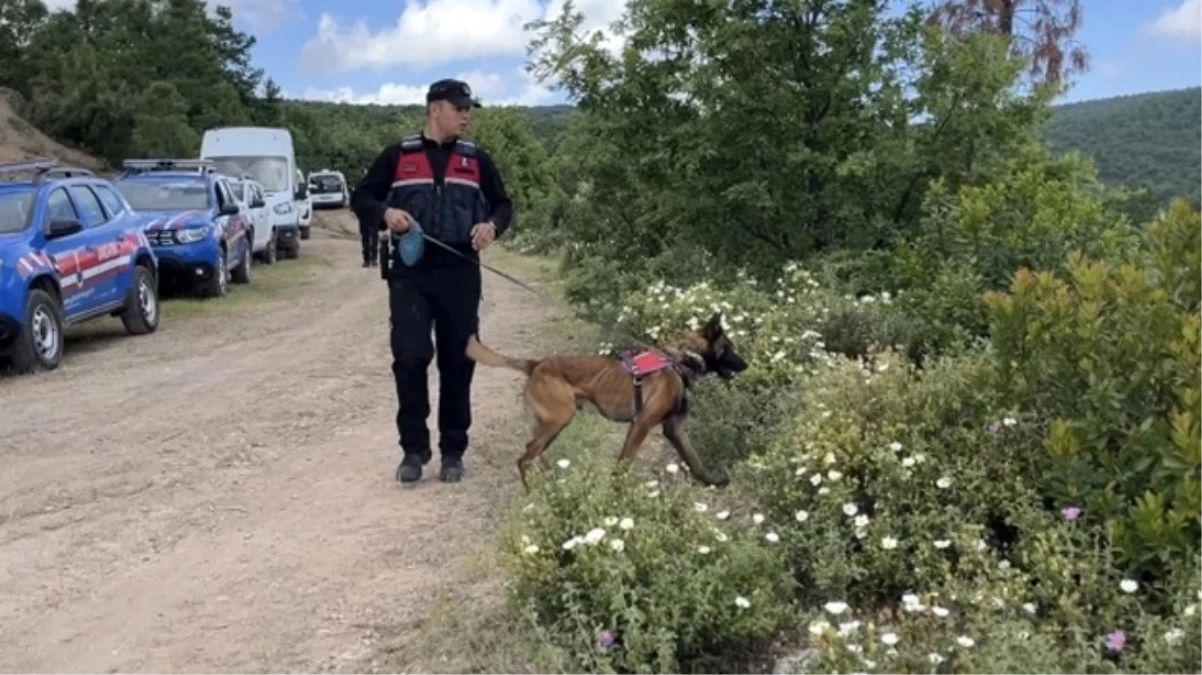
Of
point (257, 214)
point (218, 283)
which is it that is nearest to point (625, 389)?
point (218, 283)

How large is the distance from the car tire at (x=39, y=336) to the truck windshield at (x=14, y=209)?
0.68 meters

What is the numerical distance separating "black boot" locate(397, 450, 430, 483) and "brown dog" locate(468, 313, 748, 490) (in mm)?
786

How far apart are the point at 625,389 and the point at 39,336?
23.6 ft

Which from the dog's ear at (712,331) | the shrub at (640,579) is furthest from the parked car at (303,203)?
the shrub at (640,579)

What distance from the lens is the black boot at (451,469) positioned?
638cm

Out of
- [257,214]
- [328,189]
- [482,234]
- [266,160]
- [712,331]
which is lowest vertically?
[328,189]

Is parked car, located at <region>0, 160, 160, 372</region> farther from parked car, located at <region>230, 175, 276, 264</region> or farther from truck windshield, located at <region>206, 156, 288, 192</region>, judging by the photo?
truck windshield, located at <region>206, 156, 288, 192</region>

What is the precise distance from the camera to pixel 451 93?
234 inches

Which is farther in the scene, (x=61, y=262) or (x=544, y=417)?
(x=61, y=262)

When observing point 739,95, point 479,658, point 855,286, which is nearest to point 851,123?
point 739,95

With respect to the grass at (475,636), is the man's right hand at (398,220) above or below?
above

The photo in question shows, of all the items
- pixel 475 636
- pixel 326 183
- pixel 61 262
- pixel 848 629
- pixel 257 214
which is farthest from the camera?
pixel 326 183

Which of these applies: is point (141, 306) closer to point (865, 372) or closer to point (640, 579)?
point (865, 372)

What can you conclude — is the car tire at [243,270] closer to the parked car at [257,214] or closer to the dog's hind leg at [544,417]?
the parked car at [257,214]
